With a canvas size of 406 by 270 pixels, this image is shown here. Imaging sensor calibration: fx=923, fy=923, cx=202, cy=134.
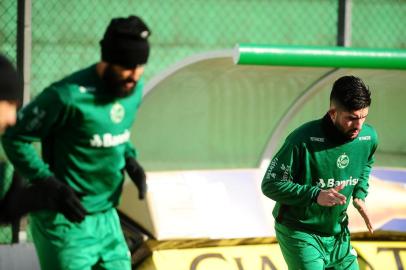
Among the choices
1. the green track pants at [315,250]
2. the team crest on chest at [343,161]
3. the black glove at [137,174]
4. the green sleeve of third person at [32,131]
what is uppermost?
the green sleeve of third person at [32,131]

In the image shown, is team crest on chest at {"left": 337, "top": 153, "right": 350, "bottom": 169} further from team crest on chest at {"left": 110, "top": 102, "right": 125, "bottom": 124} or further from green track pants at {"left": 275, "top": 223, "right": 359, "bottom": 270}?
team crest on chest at {"left": 110, "top": 102, "right": 125, "bottom": 124}

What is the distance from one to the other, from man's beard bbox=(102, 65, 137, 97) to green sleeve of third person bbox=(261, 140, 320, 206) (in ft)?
3.99

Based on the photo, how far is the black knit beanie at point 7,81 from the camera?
378cm

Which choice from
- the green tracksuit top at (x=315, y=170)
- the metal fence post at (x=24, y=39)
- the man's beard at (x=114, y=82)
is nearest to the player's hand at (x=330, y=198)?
the green tracksuit top at (x=315, y=170)

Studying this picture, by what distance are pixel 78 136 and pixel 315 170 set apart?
5.10ft

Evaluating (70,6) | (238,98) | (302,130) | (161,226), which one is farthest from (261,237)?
(70,6)

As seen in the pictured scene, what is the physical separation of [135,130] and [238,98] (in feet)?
3.02

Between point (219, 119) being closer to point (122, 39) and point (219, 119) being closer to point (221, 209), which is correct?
point (221, 209)

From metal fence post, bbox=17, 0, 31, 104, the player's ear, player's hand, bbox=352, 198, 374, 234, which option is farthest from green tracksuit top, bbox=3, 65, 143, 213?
metal fence post, bbox=17, 0, 31, 104

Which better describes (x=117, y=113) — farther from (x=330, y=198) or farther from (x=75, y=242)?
(x=330, y=198)

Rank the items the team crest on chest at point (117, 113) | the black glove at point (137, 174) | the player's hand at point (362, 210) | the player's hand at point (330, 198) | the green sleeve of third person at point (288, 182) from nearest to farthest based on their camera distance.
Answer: the team crest on chest at point (117, 113), the black glove at point (137, 174), the player's hand at point (330, 198), the green sleeve of third person at point (288, 182), the player's hand at point (362, 210)

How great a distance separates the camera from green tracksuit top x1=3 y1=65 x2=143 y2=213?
414cm

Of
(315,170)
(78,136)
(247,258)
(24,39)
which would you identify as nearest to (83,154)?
(78,136)

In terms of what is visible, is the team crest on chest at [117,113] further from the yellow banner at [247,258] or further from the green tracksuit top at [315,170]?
the yellow banner at [247,258]
